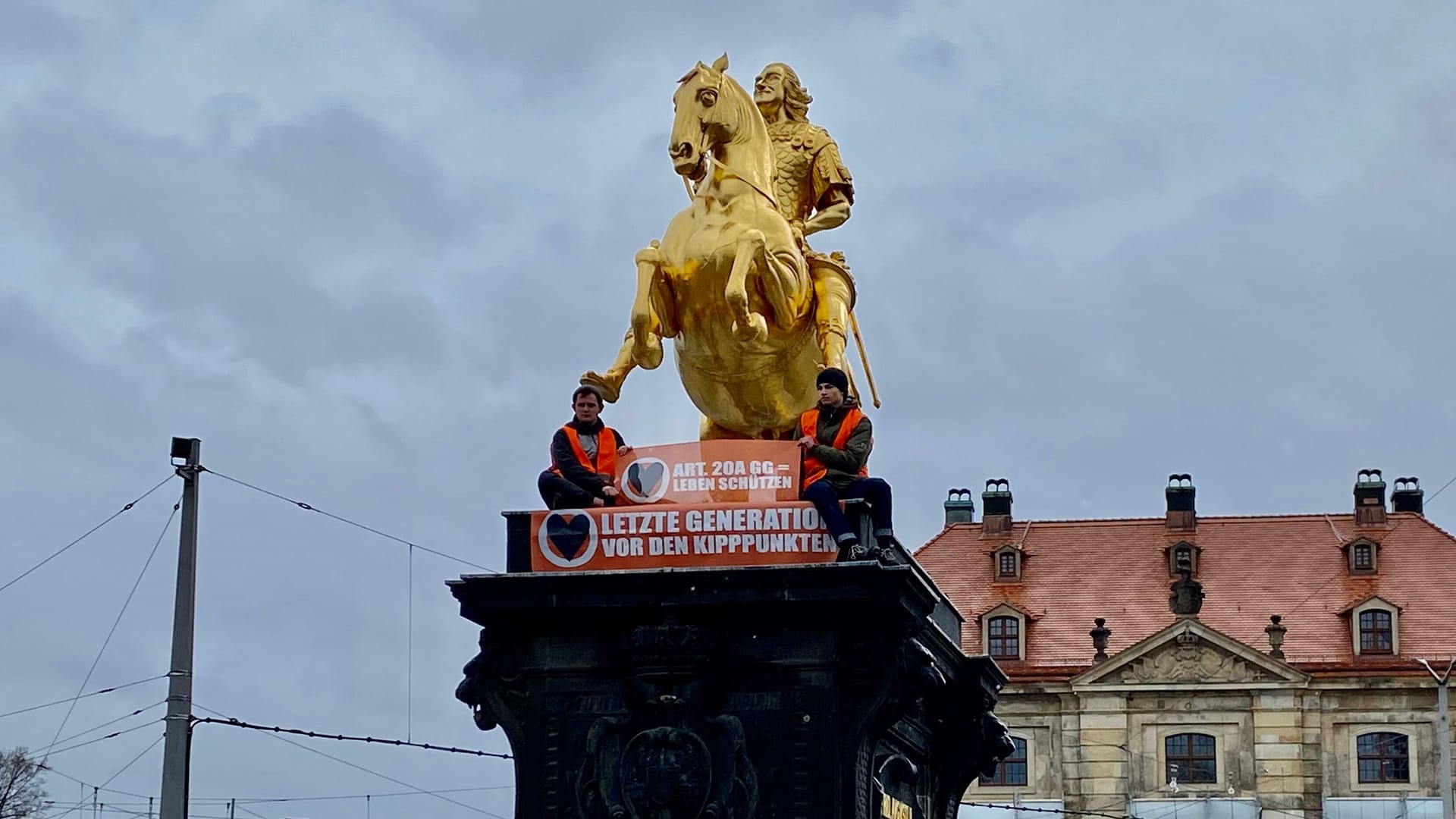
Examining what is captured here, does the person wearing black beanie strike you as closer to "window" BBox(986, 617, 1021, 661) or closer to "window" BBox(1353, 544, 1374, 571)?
A: "window" BBox(986, 617, 1021, 661)

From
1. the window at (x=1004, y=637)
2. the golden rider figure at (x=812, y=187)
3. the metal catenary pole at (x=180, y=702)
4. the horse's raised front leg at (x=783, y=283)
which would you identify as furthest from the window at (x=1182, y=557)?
the horse's raised front leg at (x=783, y=283)

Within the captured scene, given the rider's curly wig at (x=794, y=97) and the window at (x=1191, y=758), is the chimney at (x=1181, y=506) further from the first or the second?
the rider's curly wig at (x=794, y=97)

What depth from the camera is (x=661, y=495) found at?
15383 mm

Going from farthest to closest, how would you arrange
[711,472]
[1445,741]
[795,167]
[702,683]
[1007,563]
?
[1007,563] → [1445,741] → [795,167] → [711,472] → [702,683]

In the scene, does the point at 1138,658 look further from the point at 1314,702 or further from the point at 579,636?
the point at 579,636

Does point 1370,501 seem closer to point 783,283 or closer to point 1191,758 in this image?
point 1191,758

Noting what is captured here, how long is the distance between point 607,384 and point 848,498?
241 cm

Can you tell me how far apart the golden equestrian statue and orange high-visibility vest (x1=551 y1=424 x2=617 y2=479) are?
0.83m

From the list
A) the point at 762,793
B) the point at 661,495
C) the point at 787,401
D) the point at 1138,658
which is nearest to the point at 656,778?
the point at 762,793

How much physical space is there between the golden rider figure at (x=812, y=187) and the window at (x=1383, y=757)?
5510cm

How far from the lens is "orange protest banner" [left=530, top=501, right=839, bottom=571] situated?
1477 cm

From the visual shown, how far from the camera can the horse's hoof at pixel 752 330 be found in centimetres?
1681

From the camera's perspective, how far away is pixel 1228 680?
70.1 m

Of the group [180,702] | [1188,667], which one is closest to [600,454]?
[180,702]
